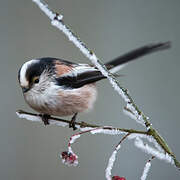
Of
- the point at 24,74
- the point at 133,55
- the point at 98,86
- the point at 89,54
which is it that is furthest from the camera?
the point at 98,86

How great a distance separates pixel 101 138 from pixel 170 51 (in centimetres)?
106

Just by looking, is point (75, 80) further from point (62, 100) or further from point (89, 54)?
point (89, 54)

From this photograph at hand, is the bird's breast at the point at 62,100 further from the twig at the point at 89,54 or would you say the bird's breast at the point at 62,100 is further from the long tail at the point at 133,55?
the twig at the point at 89,54

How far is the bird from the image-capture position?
56.9 inches

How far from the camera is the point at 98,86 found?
3.12 meters

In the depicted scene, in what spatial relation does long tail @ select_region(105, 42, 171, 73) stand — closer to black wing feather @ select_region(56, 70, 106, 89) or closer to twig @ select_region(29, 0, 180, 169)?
black wing feather @ select_region(56, 70, 106, 89)

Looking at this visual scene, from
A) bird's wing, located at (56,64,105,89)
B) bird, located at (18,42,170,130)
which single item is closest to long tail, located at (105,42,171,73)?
bird, located at (18,42,170,130)

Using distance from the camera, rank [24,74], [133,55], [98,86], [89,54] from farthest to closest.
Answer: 1. [98,86]
2. [133,55]
3. [24,74]
4. [89,54]

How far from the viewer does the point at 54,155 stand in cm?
297

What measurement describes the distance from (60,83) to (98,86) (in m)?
1.56

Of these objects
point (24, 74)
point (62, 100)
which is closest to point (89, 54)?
point (24, 74)

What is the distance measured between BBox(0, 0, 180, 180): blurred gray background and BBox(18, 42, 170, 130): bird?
1329 millimetres

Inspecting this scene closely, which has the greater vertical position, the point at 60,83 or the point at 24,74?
the point at 24,74

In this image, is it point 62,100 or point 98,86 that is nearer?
point 62,100
